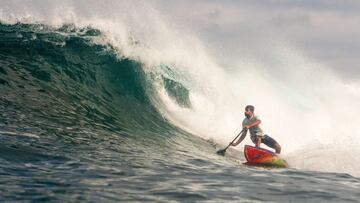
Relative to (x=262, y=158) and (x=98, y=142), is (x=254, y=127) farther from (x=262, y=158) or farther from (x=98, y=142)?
(x=98, y=142)

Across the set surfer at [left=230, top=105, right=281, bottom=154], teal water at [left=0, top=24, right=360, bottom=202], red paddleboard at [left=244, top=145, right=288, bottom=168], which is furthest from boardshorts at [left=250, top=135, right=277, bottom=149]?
teal water at [left=0, top=24, right=360, bottom=202]

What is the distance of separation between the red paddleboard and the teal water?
0.46m

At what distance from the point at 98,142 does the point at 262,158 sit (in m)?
4.16

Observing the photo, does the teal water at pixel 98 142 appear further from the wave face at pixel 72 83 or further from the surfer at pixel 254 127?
the surfer at pixel 254 127

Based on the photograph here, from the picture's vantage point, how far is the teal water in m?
6.14

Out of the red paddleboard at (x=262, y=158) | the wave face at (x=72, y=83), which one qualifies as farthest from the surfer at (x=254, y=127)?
the wave face at (x=72, y=83)

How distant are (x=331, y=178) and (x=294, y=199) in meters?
2.80

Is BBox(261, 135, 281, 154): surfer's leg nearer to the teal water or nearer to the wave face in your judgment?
the teal water

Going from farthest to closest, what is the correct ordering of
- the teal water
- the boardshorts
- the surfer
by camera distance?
the boardshorts, the surfer, the teal water

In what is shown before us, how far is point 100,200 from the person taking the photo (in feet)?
17.9

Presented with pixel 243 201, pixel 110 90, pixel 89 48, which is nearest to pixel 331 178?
pixel 243 201

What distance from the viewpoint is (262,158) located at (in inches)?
430

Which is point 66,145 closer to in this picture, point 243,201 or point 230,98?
point 243,201

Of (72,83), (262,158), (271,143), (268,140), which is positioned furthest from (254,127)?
(72,83)
